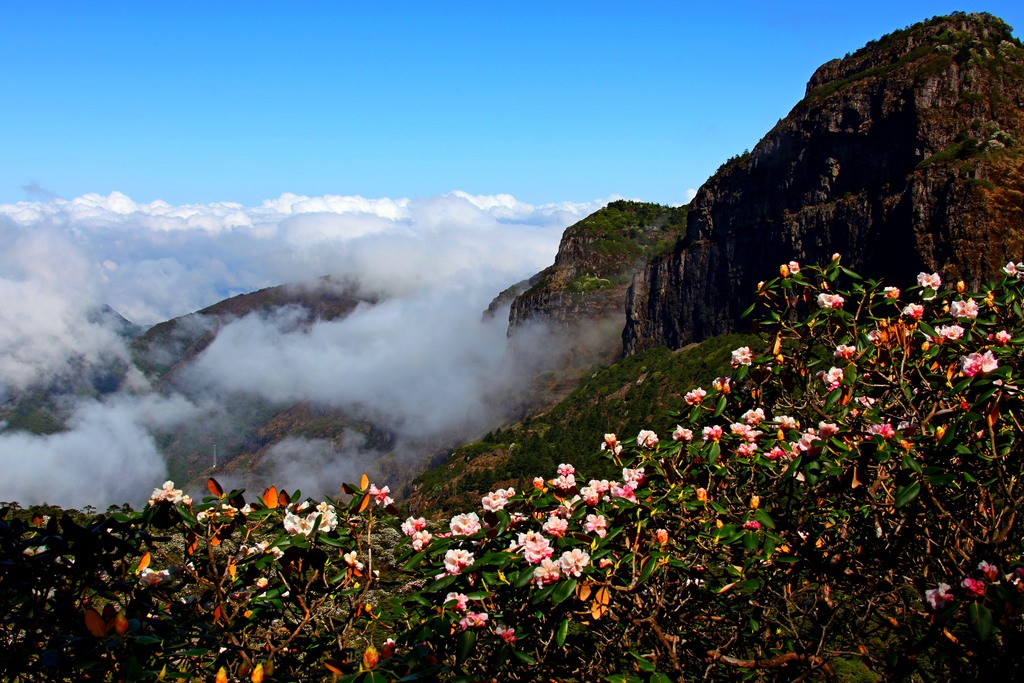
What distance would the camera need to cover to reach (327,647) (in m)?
4.66

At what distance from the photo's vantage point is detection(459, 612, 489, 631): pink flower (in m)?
4.39

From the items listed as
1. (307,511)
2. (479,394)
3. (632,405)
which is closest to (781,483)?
(307,511)

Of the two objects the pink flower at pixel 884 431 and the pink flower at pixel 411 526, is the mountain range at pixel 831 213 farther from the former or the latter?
the pink flower at pixel 411 526

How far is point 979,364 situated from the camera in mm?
4375

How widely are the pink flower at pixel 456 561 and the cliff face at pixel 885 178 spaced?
5167 centimetres

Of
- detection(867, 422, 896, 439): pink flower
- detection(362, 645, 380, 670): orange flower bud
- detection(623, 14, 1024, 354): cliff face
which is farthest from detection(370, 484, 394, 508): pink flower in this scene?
detection(623, 14, 1024, 354): cliff face

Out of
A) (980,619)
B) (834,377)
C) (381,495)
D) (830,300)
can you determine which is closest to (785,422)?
(834,377)

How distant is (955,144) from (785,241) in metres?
17.6

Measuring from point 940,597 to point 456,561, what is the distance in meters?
2.57

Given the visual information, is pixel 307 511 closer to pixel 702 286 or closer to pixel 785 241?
pixel 785 241

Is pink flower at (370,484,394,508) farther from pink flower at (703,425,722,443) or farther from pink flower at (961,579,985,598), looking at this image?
pink flower at (961,579,985,598)

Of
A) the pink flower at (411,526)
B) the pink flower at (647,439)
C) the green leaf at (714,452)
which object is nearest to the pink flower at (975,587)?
the green leaf at (714,452)

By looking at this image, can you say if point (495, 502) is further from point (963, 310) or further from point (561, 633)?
point (963, 310)

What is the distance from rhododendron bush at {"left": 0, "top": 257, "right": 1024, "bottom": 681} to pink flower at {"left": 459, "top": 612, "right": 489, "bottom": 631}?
17 millimetres
